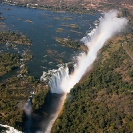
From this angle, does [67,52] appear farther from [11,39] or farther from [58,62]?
[11,39]

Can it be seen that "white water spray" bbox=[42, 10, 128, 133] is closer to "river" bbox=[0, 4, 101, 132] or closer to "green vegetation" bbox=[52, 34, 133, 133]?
"river" bbox=[0, 4, 101, 132]

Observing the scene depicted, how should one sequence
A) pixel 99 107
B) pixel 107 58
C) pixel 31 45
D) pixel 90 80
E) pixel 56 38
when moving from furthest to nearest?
pixel 56 38 < pixel 31 45 < pixel 107 58 < pixel 90 80 < pixel 99 107

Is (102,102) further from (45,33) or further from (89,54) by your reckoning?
(45,33)

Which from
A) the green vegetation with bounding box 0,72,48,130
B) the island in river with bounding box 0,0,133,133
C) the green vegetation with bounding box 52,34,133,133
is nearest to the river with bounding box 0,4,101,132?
the island in river with bounding box 0,0,133,133

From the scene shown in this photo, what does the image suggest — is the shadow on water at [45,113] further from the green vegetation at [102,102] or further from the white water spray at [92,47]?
the white water spray at [92,47]

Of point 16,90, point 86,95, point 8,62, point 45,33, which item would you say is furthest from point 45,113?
point 45,33

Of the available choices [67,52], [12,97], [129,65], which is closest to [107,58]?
[129,65]

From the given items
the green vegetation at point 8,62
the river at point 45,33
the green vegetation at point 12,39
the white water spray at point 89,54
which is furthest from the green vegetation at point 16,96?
the green vegetation at point 12,39
